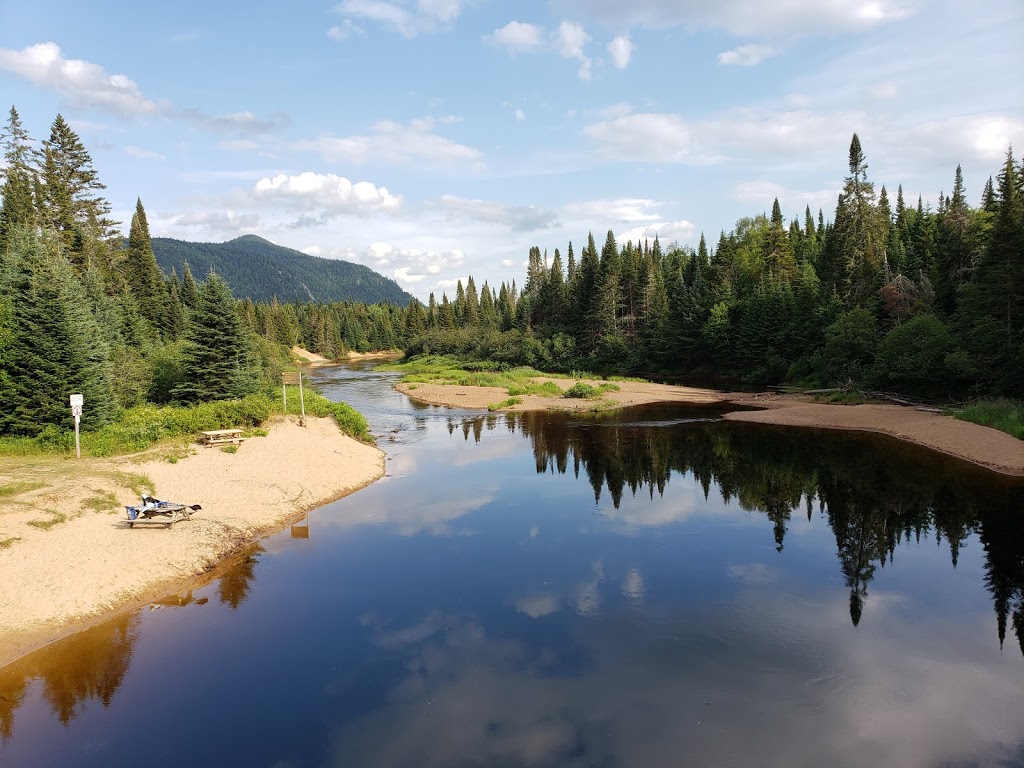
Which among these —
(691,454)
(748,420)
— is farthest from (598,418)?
(691,454)

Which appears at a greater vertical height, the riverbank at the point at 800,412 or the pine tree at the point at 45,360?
the pine tree at the point at 45,360

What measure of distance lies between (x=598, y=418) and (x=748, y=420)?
10873 mm

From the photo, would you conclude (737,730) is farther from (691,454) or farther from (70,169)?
(70,169)

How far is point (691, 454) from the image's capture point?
32.2 meters

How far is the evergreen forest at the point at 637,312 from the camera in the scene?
2586 centimetres

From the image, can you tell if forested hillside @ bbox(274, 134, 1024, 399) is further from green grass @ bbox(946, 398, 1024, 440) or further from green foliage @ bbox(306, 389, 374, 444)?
green foliage @ bbox(306, 389, 374, 444)

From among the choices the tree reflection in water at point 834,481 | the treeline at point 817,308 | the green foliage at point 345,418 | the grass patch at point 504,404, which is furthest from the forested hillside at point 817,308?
the green foliage at point 345,418

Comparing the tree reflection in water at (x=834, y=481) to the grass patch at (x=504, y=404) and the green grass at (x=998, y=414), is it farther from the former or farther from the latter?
the grass patch at (x=504, y=404)

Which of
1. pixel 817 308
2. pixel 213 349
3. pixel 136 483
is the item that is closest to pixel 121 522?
pixel 136 483

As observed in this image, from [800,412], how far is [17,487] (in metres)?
Answer: 45.1

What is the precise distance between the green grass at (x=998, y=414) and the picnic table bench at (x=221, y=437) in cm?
3721

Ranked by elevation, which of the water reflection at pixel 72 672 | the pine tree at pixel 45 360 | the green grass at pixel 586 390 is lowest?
the water reflection at pixel 72 672

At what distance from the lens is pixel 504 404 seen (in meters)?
52.8

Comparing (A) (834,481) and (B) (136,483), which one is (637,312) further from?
(B) (136,483)
